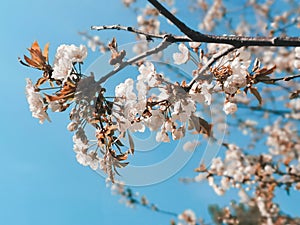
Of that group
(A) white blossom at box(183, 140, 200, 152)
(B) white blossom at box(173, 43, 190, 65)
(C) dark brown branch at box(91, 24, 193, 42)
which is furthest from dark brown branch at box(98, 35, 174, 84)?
(A) white blossom at box(183, 140, 200, 152)

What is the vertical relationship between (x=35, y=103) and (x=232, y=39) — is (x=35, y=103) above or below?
below

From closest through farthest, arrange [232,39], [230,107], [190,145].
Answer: [232,39] < [230,107] < [190,145]

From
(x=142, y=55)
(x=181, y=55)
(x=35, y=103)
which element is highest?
(x=181, y=55)

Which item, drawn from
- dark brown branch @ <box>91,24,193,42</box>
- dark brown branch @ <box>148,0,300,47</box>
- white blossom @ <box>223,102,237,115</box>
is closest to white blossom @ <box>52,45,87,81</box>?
dark brown branch @ <box>91,24,193,42</box>

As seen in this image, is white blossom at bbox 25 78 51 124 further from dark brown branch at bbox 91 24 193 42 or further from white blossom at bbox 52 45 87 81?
dark brown branch at bbox 91 24 193 42

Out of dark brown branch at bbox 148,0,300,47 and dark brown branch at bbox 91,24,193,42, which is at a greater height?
dark brown branch at bbox 91,24,193,42

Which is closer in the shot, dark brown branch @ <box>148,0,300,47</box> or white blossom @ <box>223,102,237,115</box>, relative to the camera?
dark brown branch @ <box>148,0,300,47</box>

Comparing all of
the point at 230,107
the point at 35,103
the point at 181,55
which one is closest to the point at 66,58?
the point at 35,103

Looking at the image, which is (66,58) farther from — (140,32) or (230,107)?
(230,107)

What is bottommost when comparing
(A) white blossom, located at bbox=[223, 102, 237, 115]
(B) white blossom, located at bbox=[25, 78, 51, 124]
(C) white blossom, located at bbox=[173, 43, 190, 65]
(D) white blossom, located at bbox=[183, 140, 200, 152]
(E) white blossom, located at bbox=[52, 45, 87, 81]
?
(B) white blossom, located at bbox=[25, 78, 51, 124]

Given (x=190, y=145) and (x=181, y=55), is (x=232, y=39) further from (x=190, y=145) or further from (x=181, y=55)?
(x=190, y=145)

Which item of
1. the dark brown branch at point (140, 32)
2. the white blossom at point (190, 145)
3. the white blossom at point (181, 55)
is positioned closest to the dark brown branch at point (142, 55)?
the dark brown branch at point (140, 32)

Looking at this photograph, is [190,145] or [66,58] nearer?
[66,58]

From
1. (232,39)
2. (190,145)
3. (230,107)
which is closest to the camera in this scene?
(232,39)
